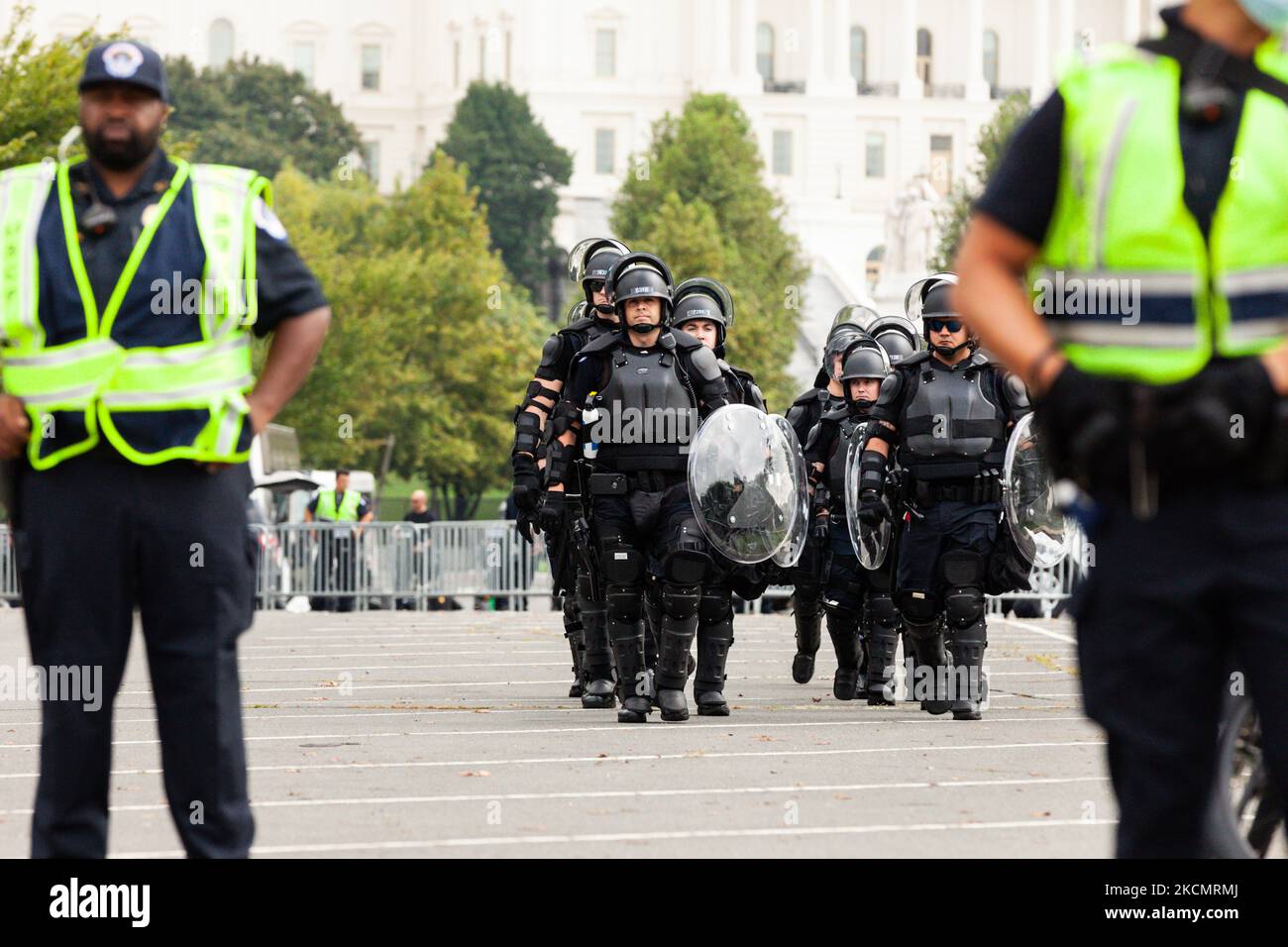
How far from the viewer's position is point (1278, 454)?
397 cm

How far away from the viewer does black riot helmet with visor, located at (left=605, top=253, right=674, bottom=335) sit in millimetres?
11883

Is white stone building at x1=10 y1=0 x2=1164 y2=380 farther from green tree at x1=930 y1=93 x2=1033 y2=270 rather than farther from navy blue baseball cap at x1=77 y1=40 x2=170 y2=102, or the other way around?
navy blue baseball cap at x1=77 y1=40 x2=170 y2=102

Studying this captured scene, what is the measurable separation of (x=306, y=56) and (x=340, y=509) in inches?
4324

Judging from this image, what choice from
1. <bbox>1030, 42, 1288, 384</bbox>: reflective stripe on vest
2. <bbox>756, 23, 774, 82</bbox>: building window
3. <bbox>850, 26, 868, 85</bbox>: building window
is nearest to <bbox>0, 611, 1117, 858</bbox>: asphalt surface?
<bbox>1030, 42, 1288, 384</bbox>: reflective stripe on vest

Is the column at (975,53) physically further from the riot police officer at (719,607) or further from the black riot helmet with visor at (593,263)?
the riot police officer at (719,607)

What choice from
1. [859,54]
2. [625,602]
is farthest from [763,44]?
[625,602]

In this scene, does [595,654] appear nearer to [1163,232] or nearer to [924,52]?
[1163,232]

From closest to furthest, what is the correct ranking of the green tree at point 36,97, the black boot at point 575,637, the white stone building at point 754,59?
1. the black boot at point 575,637
2. the green tree at point 36,97
3. the white stone building at point 754,59

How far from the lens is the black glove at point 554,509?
496 inches

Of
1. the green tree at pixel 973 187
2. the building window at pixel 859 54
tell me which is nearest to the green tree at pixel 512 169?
the green tree at pixel 973 187

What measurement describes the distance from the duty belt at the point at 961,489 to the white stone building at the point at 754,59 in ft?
369

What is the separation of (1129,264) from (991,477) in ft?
26.1

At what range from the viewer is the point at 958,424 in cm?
1206
